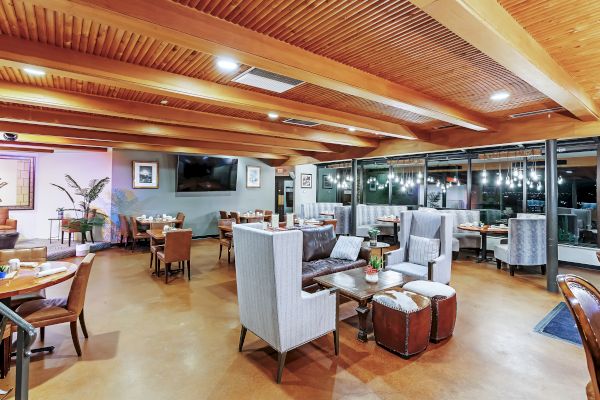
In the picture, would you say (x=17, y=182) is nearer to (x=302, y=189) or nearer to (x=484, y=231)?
(x=302, y=189)

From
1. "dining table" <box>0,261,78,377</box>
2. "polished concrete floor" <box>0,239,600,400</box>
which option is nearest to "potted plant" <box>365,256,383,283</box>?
"polished concrete floor" <box>0,239,600,400</box>

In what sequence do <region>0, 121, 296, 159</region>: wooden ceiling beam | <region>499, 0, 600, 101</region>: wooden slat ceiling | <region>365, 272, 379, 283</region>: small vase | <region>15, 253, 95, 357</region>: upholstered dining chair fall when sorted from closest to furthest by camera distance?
<region>499, 0, 600, 101</region>: wooden slat ceiling, <region>15, 253, 95, 357</region>: upholstered dining chair, <region>365, 272, 379, 283</region>: small vase, <region>0, 121, 296, 159</region>: wooden ceiling beam

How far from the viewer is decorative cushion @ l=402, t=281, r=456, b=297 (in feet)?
10.7

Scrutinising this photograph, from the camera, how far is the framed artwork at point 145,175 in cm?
852

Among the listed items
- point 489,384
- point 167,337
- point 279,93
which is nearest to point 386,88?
point 279,93

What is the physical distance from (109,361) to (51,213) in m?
7.36

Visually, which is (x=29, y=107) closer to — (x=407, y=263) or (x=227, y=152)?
(x=227, y=152)

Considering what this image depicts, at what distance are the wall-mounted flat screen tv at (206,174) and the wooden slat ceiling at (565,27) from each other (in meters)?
8.49

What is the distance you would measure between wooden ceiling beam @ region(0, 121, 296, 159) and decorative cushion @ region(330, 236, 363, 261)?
4.46 metres

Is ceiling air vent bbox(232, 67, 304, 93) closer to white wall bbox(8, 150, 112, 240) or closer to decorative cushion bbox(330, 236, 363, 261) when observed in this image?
decorative cushion bbox(330, 236, 363, 261)

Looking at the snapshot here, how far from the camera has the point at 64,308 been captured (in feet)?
9.52

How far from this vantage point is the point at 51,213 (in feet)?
26.8

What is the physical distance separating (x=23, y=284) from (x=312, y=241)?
11.2ft

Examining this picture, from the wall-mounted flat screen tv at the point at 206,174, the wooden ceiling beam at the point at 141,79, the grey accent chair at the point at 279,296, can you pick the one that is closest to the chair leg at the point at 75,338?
the grey accent chair at the point at 279,296
